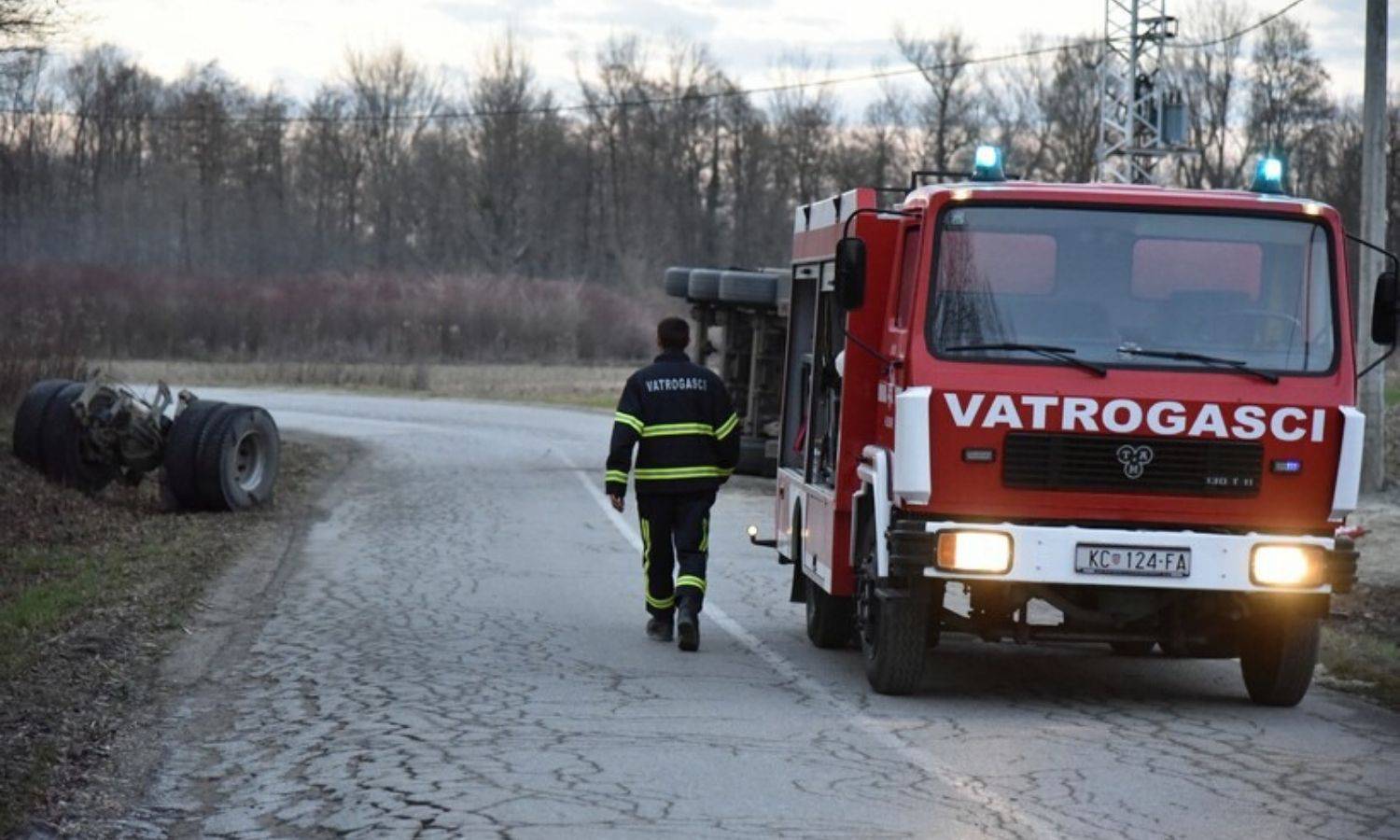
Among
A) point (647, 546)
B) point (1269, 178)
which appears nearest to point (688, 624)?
point (647, 546)

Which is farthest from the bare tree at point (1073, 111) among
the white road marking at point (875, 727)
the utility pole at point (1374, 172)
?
the white road marking at point (875, 727)

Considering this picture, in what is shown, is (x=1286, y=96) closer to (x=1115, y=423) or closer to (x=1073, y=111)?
(x=1073, y=111)

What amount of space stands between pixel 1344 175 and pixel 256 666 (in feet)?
194

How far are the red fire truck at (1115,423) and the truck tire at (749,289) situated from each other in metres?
13.7

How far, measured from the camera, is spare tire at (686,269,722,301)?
966 inches

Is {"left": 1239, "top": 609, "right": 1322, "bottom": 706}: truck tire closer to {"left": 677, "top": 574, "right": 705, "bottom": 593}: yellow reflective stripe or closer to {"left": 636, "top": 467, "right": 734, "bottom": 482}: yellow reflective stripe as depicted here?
{"left": 677, "top": 574, "right": 705, "bottom": 593}: yellow reflective stripe

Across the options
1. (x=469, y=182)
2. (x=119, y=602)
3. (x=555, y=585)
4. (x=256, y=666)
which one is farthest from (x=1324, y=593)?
(x=469, y=182)

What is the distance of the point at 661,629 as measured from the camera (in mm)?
11680

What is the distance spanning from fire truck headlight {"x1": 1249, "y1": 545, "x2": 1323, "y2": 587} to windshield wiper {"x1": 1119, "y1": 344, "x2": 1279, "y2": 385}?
77cm

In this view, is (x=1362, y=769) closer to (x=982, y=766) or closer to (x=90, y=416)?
(x=982, y=766)

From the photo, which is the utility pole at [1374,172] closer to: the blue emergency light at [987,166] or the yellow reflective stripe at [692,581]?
the blue emergency light at [987,166]

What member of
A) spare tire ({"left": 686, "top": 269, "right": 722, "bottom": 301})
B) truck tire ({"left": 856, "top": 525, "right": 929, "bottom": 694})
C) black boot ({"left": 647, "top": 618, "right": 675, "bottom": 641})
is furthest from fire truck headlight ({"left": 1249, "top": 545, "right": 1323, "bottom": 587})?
spare tire ({"left": 686, "top": 269, "right": 722, "bottom": 301})

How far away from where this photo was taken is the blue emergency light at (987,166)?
33.8 ft

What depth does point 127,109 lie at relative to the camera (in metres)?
84.4
